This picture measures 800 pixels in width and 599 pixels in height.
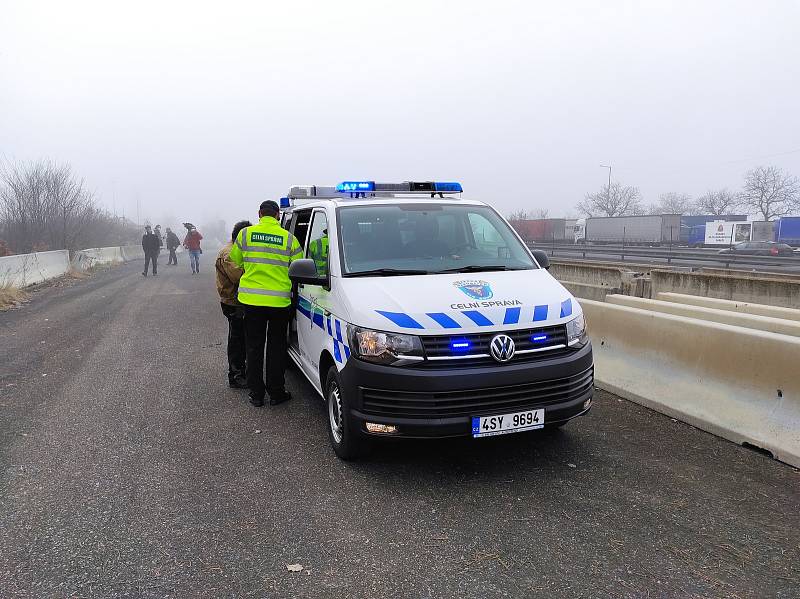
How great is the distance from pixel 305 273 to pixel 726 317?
4006 mm

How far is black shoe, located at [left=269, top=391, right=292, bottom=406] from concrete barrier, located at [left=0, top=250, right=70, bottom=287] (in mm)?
11142

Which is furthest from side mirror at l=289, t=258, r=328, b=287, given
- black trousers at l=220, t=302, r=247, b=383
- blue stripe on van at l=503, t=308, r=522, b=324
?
black trousers at l=220, t=302, r=247, b=383

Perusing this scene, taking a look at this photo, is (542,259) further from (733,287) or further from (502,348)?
(733,287)

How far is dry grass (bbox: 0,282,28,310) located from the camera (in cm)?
1199

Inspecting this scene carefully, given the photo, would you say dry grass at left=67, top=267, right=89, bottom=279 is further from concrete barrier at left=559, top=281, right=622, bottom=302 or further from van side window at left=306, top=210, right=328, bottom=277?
van side window at left=306, top=210, right=328, bottom=277

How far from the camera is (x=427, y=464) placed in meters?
4.15

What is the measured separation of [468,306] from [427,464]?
1245 millimetres

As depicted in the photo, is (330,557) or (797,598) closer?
(797,598)

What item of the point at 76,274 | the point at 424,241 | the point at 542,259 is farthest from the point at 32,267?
the point at 542,259

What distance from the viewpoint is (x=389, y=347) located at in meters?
3.64

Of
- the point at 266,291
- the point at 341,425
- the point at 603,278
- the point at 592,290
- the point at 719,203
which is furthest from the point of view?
the point at 719,203

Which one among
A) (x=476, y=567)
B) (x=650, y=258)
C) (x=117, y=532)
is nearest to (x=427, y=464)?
(x=476, y=567)

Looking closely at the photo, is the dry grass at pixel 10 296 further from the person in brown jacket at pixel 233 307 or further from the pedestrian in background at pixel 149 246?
the person in brown jacket at pixel 233 307

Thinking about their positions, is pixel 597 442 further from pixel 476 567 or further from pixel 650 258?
pixel 650 258
